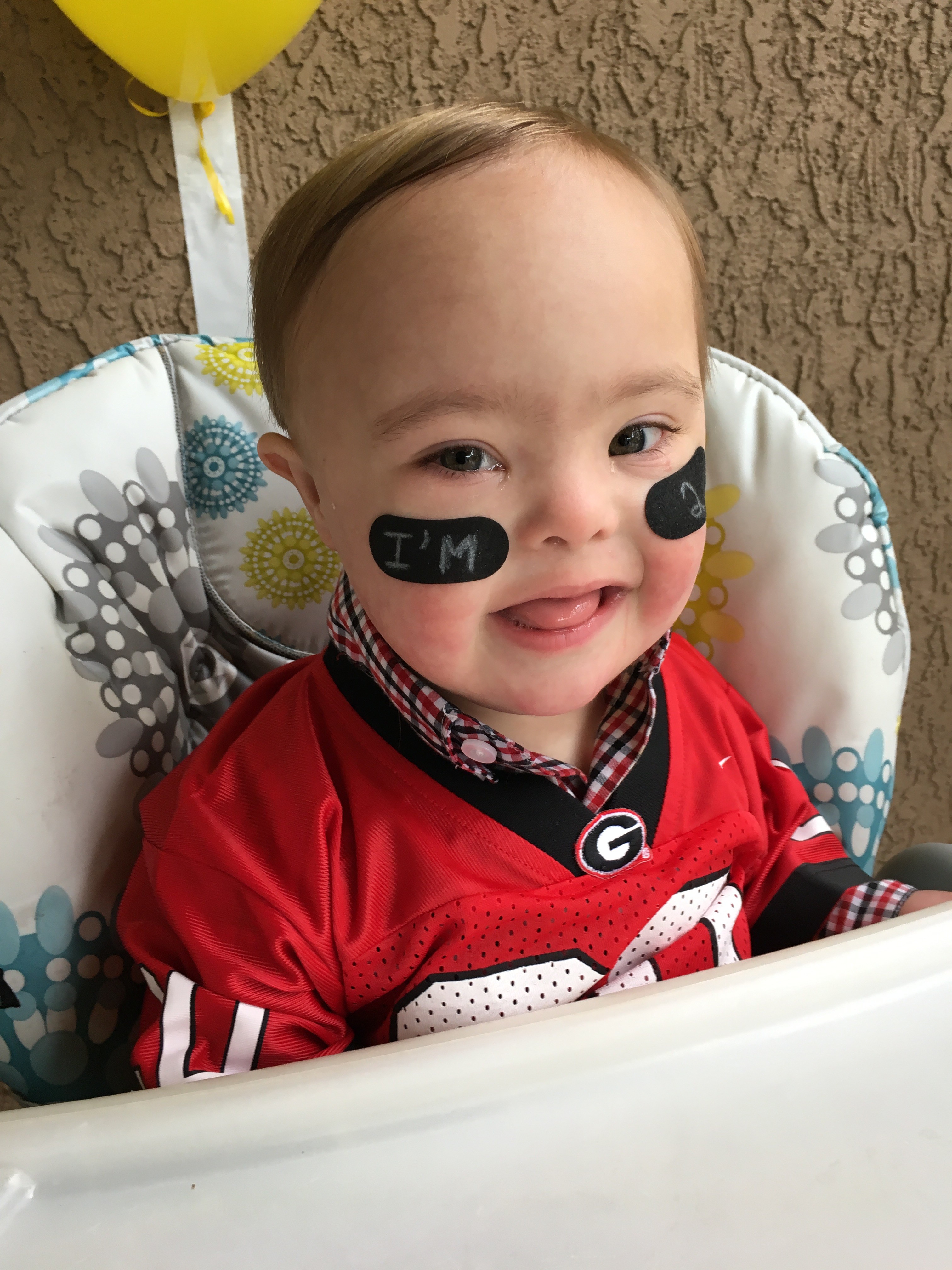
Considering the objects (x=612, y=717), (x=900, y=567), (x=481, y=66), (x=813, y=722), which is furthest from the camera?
(x=900, y=567)

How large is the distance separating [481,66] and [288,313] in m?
0.54

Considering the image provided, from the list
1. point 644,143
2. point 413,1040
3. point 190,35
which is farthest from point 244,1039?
point 644,143

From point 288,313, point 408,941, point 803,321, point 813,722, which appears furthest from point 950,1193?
point 803,321

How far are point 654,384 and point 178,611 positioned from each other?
17.3 inches

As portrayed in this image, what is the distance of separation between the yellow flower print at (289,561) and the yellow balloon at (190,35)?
0.39 m

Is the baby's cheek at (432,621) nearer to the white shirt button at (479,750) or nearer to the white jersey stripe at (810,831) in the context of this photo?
the white shirt button at (479,750)

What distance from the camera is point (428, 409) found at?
505mm

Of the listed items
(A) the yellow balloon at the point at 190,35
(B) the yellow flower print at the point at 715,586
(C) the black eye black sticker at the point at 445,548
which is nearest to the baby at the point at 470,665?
(C) the black eye black sticker at the point at 445,548

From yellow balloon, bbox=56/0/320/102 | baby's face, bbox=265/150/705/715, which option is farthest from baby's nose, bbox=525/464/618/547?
yellow balloon, bbox=56/0/320/102

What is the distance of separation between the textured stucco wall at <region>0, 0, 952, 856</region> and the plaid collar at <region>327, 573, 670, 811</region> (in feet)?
1.72

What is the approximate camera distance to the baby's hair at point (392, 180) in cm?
52

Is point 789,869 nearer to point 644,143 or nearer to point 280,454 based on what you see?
point 280,454

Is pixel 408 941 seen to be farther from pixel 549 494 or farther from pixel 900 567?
pixel 900 567

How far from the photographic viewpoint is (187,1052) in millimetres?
569
